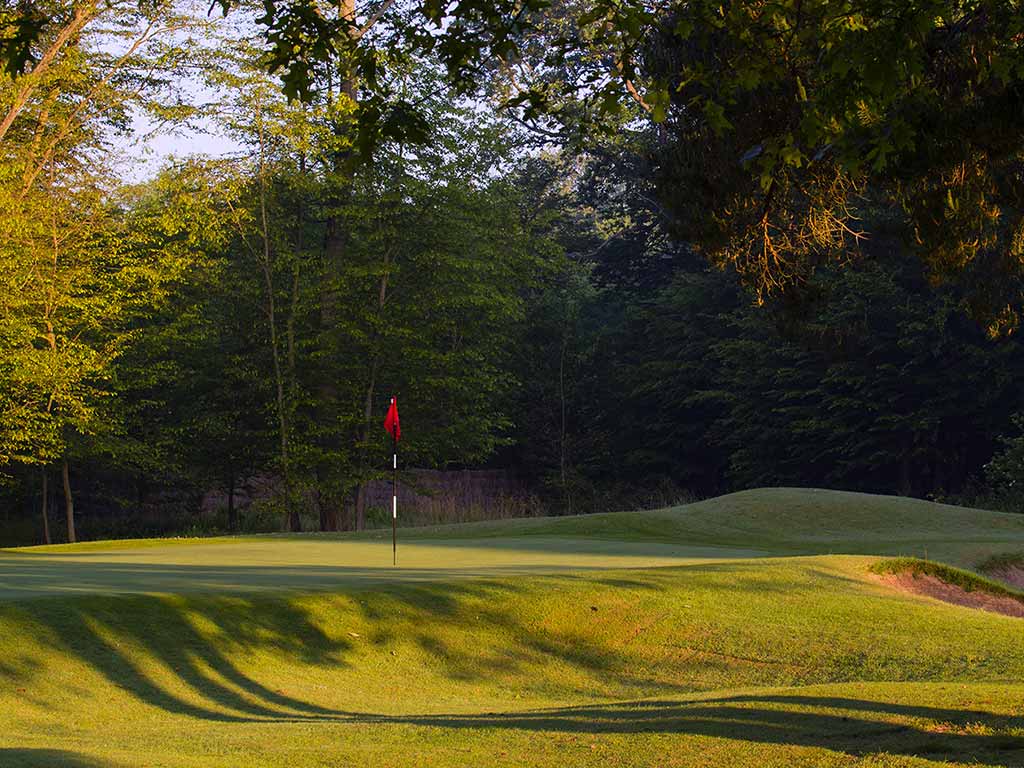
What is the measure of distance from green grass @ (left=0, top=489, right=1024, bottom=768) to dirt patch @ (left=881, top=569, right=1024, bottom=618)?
0.37 metres

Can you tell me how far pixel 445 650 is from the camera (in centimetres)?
1189

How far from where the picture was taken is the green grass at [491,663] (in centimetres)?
733

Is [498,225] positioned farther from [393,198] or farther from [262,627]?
[262,627]

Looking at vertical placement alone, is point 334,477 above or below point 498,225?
below

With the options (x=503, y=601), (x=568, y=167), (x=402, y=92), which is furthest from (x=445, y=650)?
(x=568, y=167)

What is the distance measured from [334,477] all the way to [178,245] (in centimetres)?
679

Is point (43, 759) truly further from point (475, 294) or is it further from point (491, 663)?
point (475, 294)

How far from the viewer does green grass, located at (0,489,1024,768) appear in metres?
7.33

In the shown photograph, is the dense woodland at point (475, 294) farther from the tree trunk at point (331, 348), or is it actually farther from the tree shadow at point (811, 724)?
the tree shadow at point (811, 724)

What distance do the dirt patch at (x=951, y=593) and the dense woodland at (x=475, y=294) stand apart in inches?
127

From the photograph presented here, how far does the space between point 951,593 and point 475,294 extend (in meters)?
18.3

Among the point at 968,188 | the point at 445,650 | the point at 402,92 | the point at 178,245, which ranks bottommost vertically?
the point at 445,650

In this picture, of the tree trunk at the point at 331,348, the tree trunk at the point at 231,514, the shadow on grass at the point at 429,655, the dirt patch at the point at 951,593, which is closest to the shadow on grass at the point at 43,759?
the shadow on grass at the point at 429,655

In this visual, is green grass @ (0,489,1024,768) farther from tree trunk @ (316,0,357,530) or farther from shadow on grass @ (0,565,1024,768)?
tree trunk @ (316,0,357,530)
